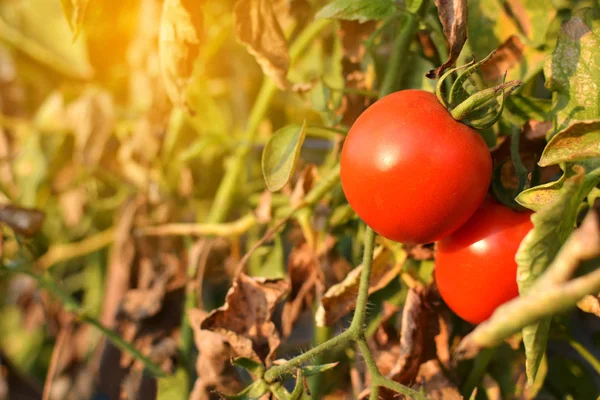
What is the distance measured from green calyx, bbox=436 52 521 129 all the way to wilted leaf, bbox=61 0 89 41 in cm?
34

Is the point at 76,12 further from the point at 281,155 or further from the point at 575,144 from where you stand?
the point at 575,144

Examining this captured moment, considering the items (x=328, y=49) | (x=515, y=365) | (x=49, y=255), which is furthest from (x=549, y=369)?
(x=49, y=255)

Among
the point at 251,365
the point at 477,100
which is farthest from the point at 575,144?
the point at 251,365

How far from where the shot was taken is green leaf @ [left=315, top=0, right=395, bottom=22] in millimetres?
449

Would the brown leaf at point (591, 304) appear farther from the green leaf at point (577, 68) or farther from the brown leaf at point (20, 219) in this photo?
the brown leaf at point (20, 219)

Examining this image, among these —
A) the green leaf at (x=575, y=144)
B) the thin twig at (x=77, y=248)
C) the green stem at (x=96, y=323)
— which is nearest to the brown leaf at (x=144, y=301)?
the green stem at (x=96, y=323)

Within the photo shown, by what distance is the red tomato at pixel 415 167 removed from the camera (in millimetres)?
378

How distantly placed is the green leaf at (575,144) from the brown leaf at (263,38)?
266mm

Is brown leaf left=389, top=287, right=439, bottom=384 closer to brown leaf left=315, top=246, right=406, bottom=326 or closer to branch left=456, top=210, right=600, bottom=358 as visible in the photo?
brown leaf left=315, top=246, right=406, bottom=326

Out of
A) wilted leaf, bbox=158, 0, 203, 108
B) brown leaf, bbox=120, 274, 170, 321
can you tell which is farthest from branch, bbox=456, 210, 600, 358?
brown leaf, bbox=120, 274, 170, 321

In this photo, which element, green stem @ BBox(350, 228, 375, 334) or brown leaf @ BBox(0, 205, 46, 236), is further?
brown leaf @ BBox(0, 205, 46, 236)

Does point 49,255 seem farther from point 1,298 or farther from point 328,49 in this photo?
point 328,49

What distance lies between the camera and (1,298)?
105 centimetres

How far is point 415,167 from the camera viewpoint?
378 millimetres
